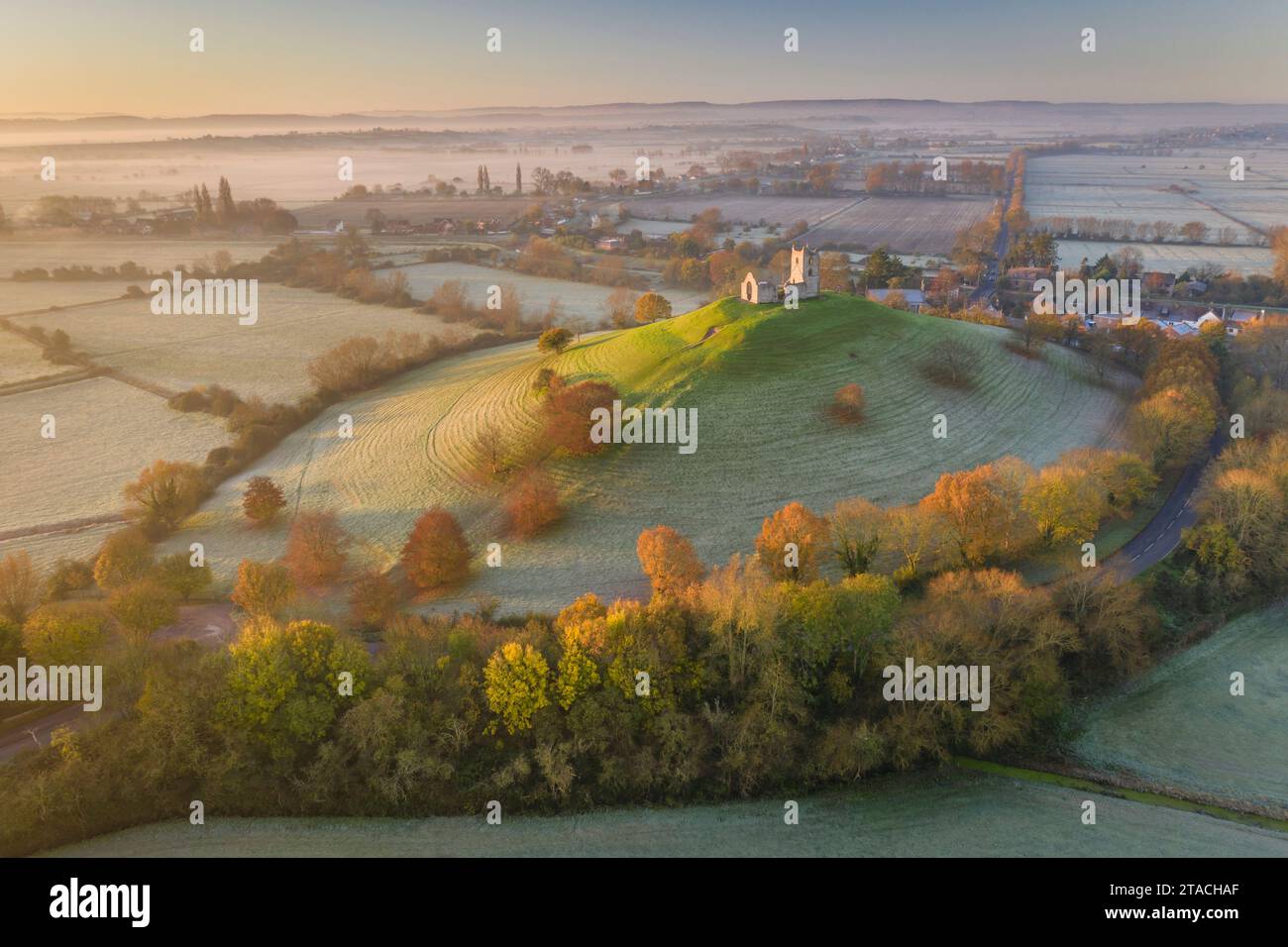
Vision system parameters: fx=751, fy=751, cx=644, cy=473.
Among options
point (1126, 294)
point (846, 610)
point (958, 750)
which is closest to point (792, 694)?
point (846, 610)

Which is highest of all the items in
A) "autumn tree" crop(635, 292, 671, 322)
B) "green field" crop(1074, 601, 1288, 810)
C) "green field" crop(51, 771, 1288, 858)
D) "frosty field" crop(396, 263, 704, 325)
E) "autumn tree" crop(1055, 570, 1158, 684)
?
"frosty field" crop(396, 263, 704, 325)

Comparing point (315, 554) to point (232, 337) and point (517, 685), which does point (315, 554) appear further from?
point (232, 337)

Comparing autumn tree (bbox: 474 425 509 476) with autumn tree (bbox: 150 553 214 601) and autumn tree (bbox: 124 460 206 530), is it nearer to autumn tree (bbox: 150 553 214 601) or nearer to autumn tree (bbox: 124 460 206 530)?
→ autumn tree (bbox: 150 553 214 601)

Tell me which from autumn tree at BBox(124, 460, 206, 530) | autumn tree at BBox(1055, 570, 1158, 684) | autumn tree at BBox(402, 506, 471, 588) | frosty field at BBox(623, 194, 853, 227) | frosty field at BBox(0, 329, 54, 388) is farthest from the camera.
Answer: frosty field at BBox(623, 194, 853, 227)

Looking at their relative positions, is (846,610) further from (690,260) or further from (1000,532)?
(690,260)

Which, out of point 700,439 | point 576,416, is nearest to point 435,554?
point 576,416

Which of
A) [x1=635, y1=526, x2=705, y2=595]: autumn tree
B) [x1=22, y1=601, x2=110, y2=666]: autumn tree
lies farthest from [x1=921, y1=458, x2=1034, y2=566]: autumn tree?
[x1=22, y1=601, x2=110, y2=666]: autumn tree
